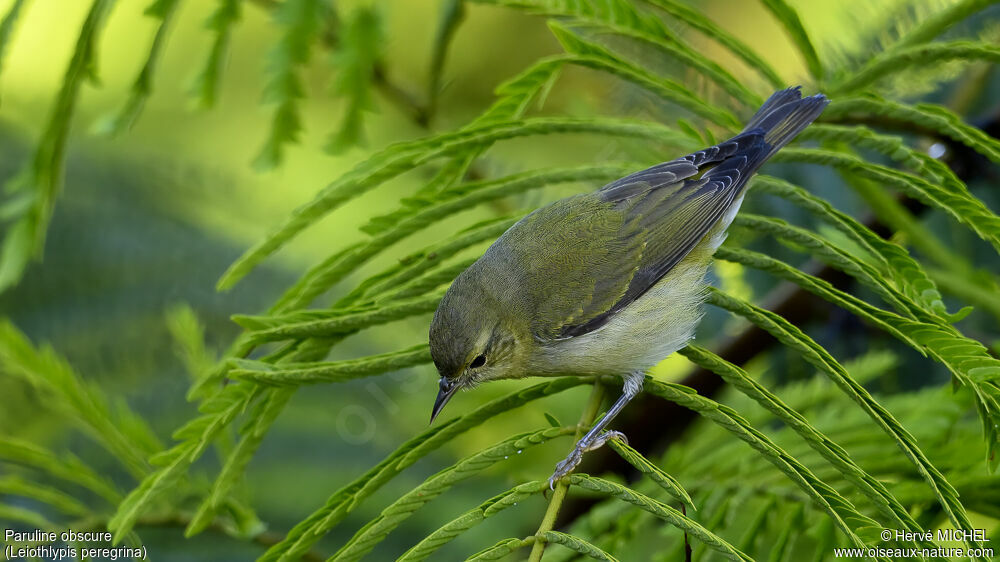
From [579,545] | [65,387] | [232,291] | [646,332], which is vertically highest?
[579,545]

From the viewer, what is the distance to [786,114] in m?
1.81

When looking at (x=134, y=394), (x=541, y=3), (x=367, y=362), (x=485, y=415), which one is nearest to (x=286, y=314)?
(x=367, y=362)

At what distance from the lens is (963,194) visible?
56.4 inches

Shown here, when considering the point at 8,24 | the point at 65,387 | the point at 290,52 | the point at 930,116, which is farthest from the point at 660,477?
the point at 8,24

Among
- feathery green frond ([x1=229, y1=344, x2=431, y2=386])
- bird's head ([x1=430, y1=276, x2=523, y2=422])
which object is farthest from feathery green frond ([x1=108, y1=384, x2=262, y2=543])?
bird's head ([x1=430, y1=276, x2=523, y2=422])

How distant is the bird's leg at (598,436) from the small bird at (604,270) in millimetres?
142

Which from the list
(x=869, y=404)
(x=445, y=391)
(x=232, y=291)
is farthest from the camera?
(x=232, y=291)

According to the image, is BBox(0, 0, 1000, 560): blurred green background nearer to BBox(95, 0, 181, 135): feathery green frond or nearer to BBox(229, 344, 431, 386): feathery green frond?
BBox(95, 0, 181, 135): feathery green frond

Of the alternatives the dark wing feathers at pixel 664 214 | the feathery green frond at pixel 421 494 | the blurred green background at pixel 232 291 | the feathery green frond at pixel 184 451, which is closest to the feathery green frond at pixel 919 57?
the dark wing feathers at pixel 664 214

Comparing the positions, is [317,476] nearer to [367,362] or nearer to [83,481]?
[83,481]

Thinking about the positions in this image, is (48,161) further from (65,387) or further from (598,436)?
(598,436)

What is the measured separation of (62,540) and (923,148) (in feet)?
8.44

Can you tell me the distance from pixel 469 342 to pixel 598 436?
1.24 ft

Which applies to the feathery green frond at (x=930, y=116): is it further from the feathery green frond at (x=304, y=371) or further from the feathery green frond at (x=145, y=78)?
the feathery green frond at (x=145, y=78)
